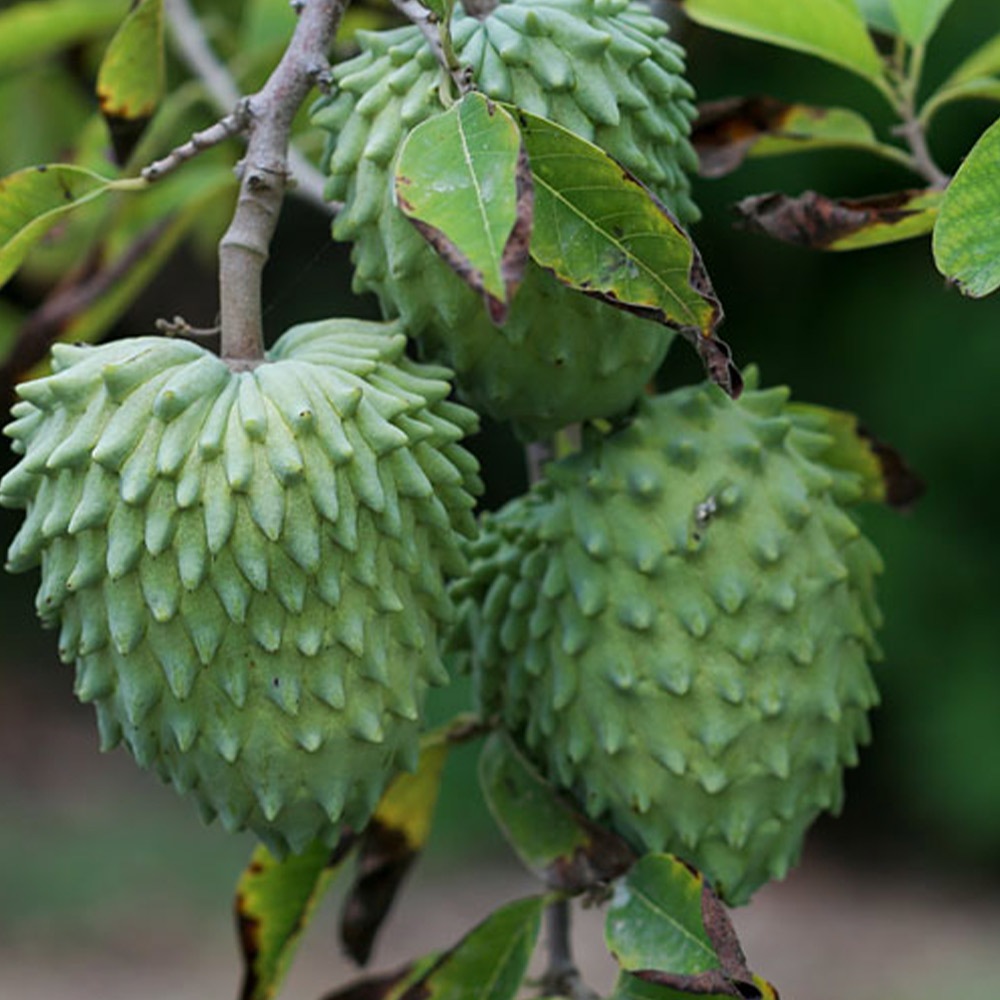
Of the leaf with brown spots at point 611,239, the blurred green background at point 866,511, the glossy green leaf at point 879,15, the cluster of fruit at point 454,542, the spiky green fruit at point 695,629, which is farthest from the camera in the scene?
the blurred green background at point 866,511

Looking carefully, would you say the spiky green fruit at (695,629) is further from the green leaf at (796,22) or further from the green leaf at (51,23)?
the green leaf at (51,23)

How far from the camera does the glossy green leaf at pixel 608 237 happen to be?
0.97 meters

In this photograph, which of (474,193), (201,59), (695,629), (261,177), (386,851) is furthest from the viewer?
(201,59)

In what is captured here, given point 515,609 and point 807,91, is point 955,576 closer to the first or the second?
point 807,91

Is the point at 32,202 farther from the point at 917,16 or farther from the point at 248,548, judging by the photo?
the point at 917,16

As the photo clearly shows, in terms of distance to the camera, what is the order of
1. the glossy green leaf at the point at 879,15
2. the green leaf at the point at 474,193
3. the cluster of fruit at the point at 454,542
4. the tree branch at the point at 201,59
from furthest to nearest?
the tree branch at the point at 201,59, the glossy green leaf at the point at 879,15, the cluster of fruit at the point at 454,542, the green leaf at the point at 474,193

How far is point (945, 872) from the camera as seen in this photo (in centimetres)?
570

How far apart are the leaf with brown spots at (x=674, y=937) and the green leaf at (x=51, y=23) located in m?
1.52

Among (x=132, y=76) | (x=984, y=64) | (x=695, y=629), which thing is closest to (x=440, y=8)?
(x=695, y=629)

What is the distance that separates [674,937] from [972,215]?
1.83ft

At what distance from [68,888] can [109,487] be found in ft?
16.5

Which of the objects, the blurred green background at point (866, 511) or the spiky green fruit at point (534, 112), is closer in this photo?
the spiky green fruit at point (534, 112)

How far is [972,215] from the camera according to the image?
1015 mm

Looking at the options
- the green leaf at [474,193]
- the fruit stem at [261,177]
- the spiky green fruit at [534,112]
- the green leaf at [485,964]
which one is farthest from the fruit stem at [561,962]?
the green leaf at [474,193]
